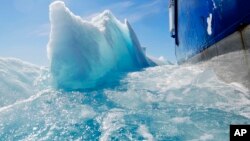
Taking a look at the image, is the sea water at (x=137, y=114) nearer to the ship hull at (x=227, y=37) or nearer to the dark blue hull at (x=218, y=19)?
the ship hull at (x=227, y=37)

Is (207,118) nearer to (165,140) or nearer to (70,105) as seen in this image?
(165,140)

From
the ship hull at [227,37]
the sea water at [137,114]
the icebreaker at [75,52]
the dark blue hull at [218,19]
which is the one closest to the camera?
the sea water at [137,114]

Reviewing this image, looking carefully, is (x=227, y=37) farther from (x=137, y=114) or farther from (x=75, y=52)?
(x=75, y=52)

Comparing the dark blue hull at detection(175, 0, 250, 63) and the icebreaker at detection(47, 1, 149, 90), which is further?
the icebreaker at detection(47, 1, 149, 90)

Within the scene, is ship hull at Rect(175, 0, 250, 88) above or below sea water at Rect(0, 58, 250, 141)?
above

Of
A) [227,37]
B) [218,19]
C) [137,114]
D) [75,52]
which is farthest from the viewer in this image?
[75,52]

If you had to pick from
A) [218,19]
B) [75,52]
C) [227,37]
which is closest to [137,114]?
[227,37]

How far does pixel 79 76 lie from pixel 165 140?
6.18 meters

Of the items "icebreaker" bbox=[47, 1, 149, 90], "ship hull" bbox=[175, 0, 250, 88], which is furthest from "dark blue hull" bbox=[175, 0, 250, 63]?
"icebreaker" bbox=[47, 1, 149, 90]

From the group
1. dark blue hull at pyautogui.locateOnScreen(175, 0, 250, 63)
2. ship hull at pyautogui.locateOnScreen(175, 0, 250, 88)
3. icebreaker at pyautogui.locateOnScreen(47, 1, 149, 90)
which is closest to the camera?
ship hull at pyautogui.locateOnScreen(175, 0, 250, 88)

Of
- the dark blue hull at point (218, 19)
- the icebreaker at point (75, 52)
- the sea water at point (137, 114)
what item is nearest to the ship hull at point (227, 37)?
the dark blue hull at point (218, 19)

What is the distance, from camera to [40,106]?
18.7 feet

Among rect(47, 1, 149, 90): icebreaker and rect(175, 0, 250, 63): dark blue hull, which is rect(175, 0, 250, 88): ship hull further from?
rect(47, 1, 149, 90): icebreaker

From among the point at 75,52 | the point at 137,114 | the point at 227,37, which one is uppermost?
the point at 75,52
